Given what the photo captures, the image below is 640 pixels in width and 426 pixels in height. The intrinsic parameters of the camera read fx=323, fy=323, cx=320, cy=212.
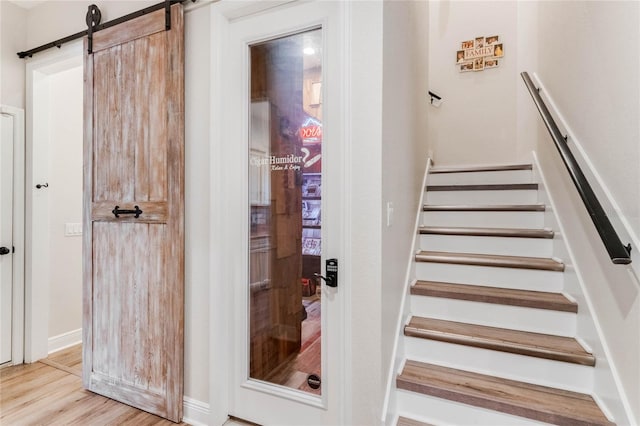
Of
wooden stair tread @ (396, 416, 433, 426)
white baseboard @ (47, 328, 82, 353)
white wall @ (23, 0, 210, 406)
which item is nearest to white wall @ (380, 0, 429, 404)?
wooden stair tread @ (396, 416, 433, 426)

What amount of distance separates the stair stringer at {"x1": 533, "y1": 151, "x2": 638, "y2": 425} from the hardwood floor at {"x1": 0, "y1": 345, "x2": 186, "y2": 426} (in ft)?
8.07

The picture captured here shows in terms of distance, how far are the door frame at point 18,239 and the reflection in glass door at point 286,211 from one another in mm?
2355

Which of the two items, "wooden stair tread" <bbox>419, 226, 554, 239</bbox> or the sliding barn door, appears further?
"wooden stair tread" <bbox>419, 226, 554, 239</bbox>

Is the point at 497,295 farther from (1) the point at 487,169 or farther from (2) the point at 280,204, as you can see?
(1) the point at 487,169

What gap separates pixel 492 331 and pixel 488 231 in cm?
86

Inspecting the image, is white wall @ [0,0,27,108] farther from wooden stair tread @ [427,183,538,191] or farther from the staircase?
wooden stair tread @ [427,183,538,191]

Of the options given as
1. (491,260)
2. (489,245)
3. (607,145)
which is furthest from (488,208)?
(607,145)

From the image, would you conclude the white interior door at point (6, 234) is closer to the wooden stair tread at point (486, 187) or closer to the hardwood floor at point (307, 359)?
the hardwood floor at point (307, 359)

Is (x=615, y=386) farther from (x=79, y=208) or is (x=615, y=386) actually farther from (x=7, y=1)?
(x=7, y=1)

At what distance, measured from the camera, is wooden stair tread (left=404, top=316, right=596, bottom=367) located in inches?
69.5

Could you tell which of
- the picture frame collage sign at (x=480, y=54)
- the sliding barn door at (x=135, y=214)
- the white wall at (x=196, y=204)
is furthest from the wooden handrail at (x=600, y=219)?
the picture frame collage sign at (x=480, y=54)

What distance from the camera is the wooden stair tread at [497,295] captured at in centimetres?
200

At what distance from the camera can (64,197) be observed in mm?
3295

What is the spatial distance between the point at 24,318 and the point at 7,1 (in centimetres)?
278
